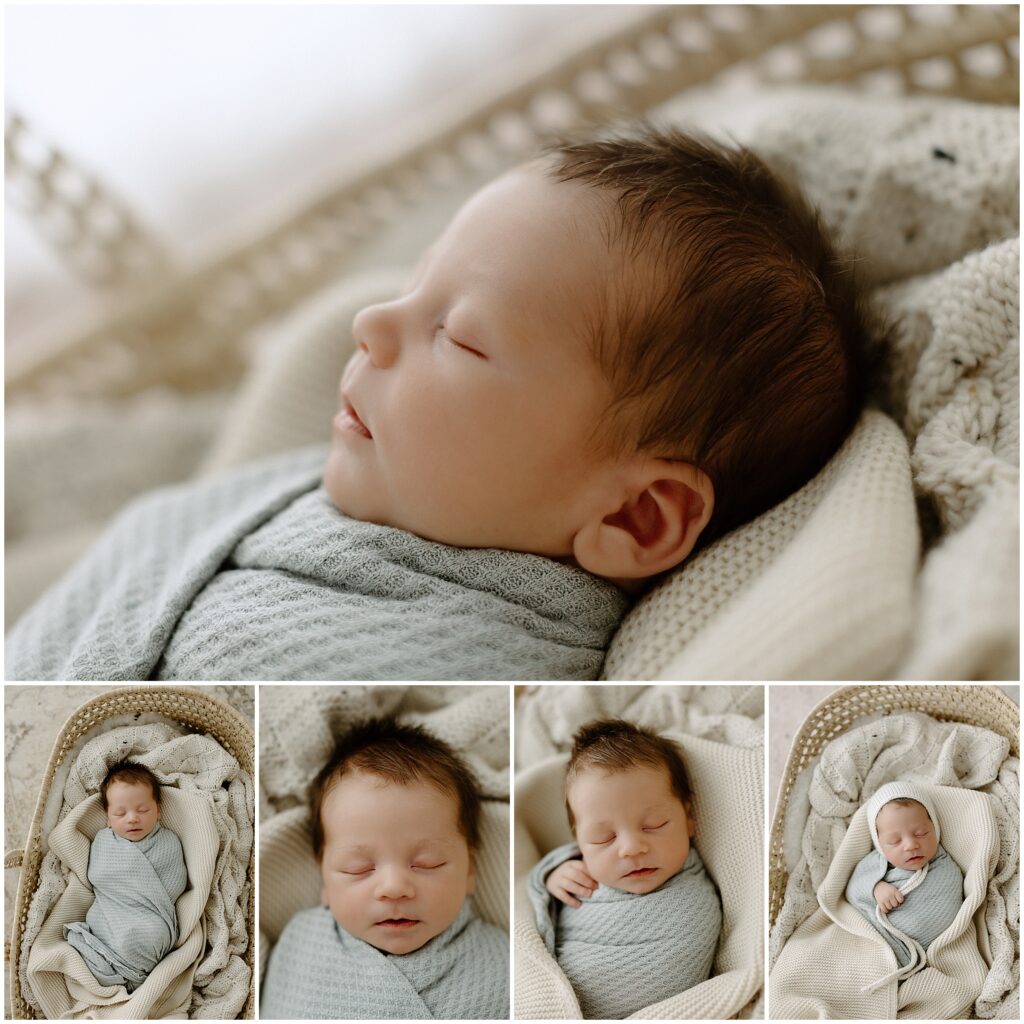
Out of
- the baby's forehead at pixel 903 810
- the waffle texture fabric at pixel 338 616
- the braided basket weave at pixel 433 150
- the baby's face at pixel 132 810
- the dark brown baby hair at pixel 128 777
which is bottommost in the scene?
the baby's forehead at pixel 903 810

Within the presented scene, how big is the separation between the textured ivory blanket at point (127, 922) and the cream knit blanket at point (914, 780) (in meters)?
0.37

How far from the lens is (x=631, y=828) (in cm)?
62

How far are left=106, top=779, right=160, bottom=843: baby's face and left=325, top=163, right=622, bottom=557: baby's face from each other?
24cm

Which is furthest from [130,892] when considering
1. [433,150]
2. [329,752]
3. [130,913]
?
[433,150]

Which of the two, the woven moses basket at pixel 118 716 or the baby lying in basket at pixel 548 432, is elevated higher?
the baby lying in basket at pixel 548 432

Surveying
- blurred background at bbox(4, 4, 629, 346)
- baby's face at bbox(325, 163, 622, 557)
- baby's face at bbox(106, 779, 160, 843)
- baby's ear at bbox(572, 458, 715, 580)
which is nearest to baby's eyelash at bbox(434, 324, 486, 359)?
baby's face at bbox(325, 163, 622, 557)

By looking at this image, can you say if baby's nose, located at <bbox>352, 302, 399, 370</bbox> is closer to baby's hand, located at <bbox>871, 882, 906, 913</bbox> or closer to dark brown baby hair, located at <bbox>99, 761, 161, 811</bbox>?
dark brown baby hair, located at <bbox>99, 761, 161, 811</bbox>

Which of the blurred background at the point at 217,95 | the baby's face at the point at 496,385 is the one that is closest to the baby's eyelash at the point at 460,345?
the baby's face at the point at 496,385

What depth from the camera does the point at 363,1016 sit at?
618mm

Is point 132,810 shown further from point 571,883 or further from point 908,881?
point 908,881

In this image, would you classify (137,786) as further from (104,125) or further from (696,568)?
(104,125)

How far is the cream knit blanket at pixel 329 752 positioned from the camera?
63 cm

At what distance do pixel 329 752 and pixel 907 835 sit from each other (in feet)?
1.24

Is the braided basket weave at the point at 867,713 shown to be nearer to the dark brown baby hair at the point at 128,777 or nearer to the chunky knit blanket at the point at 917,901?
the chunky knit blanket at the point at 917,901
